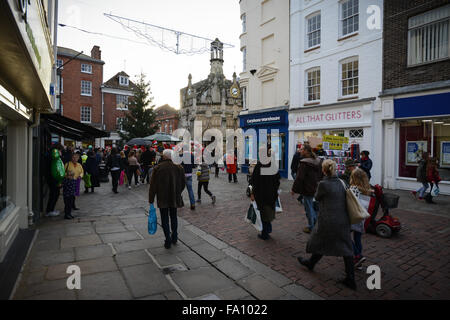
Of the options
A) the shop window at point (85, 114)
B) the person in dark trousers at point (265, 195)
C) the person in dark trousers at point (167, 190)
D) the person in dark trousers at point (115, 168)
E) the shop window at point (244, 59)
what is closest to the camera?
the person in dark trousers at point (167, 190)

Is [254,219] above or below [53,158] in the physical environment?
below

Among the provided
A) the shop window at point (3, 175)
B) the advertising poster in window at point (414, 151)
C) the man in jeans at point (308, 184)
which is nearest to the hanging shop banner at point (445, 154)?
the advertising poster in window at point (414, 151)

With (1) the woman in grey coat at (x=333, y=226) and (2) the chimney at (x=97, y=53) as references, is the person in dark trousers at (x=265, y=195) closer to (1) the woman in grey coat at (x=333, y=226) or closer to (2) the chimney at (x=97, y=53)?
(1) the woman in grey coat at (x=333, y=226)

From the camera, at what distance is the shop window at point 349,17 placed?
43.6 feet

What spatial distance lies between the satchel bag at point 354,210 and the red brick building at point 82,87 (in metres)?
35.9

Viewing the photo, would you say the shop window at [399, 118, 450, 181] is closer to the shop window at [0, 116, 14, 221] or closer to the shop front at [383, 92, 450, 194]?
the shop front at [383, 92, 450, 194]

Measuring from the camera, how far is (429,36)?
10.8 m

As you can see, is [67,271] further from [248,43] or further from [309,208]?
[248,43]

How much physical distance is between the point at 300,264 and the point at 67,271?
352 centimetres

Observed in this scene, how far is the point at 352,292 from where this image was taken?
3447 mm

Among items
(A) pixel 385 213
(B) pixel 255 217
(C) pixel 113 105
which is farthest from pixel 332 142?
(C) pixel 113 105

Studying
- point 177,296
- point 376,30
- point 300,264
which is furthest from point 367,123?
point 177,296

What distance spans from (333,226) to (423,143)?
33.6 feet
